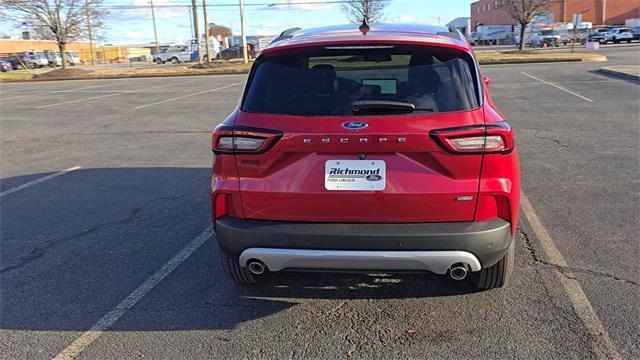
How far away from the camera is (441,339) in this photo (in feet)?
10.8

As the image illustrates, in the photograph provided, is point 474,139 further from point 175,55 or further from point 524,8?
point 175,55

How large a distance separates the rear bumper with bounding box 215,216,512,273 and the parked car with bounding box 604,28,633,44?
62208mm

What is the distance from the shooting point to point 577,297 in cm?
373

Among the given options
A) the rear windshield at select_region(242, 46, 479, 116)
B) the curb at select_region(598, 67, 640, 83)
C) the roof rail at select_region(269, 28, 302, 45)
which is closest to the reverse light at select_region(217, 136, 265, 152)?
the rear windshield at select_region(242, 46, 479, 116)

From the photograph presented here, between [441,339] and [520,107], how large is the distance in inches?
444

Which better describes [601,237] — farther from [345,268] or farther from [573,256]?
[345,268]

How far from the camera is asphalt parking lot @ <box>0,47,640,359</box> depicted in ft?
10.7

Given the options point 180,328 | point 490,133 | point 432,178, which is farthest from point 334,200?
point 180,328

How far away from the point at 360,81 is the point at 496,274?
1.58 meters

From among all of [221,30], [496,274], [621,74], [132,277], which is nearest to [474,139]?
[496,274]

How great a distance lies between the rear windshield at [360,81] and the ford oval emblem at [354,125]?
0.10 m

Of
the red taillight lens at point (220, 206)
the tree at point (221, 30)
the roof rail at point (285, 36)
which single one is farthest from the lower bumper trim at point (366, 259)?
the tree at point (221, 30)

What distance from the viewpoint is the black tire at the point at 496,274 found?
3629mm

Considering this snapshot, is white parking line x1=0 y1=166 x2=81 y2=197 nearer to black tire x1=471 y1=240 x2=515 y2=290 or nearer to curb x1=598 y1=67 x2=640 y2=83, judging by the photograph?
black tire x1=471 y1=240 x2=515 y2=290
